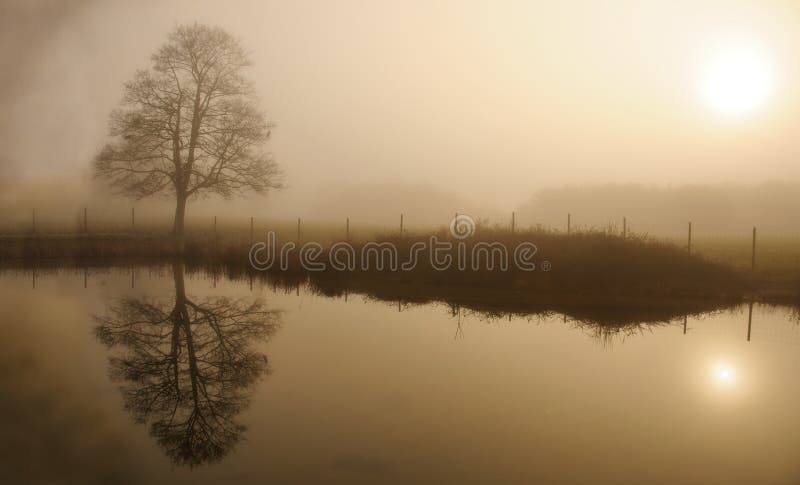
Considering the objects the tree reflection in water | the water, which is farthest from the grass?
the tree reflection in water

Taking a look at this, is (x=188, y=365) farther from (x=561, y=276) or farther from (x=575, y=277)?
(x=575, y=277)

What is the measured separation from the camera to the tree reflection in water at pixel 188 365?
6547 mm

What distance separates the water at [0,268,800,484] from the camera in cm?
572

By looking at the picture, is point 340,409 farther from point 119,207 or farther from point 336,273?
point 119,207

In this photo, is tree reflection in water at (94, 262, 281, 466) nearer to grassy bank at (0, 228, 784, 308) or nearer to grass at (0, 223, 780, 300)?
grassy bank at (0, 228, 784, 308)

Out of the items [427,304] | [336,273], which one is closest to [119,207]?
[336,273]

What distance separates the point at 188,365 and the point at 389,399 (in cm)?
355

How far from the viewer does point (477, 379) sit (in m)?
8.73

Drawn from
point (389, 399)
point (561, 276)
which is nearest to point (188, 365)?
point (389, 399)

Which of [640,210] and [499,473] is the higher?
[640,210]

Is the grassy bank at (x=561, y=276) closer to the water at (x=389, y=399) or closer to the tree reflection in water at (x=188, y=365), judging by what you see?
the water at (x=389, y=399)

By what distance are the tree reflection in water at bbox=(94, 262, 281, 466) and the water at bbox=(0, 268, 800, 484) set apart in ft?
0.13

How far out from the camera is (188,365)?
29.8 feet

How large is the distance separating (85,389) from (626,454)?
7.04m
